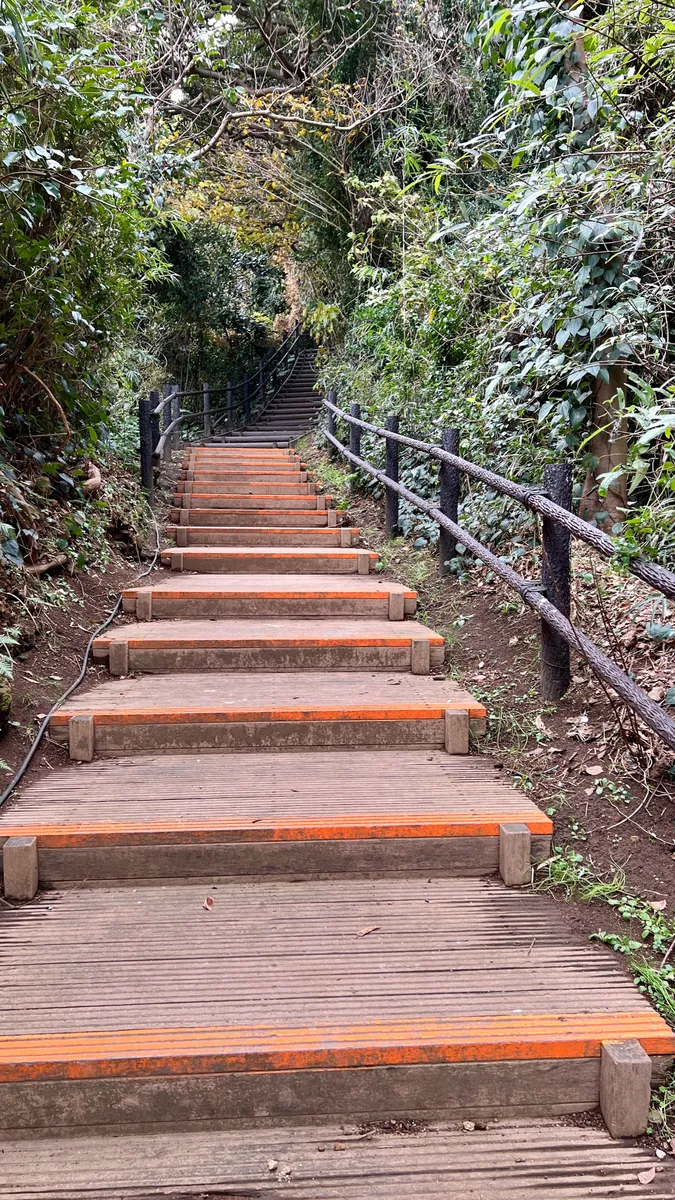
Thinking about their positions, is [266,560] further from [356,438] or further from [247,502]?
[356,438]

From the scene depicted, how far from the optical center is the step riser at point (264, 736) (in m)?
2.57

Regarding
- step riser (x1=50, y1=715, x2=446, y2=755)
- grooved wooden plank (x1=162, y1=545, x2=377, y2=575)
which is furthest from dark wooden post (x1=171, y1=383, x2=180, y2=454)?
step riser (x1=50, y1=715, x2=446, y2=755)

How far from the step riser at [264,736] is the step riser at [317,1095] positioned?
125 cm

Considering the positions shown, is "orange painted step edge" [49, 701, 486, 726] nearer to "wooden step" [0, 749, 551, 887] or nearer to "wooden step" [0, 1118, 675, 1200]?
"wooden step" [0, 749, 551, 887]

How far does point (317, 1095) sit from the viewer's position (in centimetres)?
144

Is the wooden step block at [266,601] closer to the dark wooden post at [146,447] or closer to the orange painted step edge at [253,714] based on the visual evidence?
the orange painted step edge at [253,714]

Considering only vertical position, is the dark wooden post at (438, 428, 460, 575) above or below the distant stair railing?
below

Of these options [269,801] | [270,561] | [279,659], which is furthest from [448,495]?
[269,801]

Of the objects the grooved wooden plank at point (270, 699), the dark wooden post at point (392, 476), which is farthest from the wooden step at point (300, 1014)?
the dark wooden post at point (392, 476)

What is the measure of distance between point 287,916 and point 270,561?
112 inches

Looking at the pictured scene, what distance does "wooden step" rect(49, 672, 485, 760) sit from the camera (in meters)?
2.55

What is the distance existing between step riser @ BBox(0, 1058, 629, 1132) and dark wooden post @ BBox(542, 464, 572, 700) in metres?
1.37

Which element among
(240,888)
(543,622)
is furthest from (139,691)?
(543,622)

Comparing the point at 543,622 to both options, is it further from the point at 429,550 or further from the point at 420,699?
the point at 429,550
